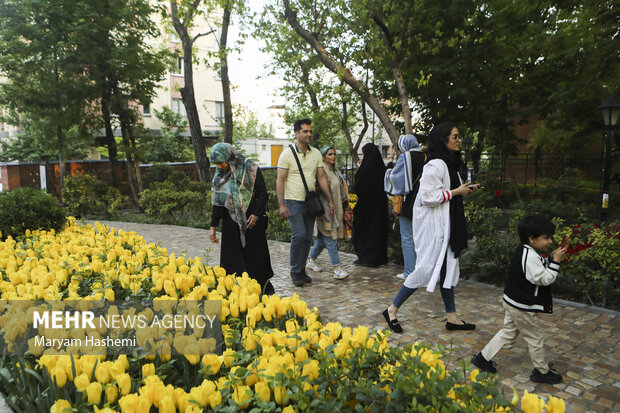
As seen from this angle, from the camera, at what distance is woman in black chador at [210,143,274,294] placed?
4816 millimetres

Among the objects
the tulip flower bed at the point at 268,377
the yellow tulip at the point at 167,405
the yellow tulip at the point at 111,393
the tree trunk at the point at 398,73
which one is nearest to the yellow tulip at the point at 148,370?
the tulip flower bed at the point at 268,377

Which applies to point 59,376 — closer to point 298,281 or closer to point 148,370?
point 148,370

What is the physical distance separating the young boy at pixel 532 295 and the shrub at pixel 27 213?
20.6 ft

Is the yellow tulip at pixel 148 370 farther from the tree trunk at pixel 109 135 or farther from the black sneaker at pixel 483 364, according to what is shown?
the tree trunk at pixel 109 135

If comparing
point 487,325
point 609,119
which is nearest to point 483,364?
A: point 487,325

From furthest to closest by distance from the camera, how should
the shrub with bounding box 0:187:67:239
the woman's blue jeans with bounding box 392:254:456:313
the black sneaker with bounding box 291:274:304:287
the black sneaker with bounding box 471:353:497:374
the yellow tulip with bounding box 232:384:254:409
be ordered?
the shrub with bounding box 0:187:67:239 < the black sneaker with bounding box 291:274:304:287 < the woman's blue jeans with bounding box 392:254:456:313 < the black sneaker with bounding box 471:353:497:374 < the yellow tulip with bounding box 232:384:254:409

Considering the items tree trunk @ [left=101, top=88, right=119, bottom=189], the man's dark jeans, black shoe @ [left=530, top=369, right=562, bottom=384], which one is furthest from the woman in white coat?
tree trunk @ [left=101, top=88, right=119, bottom=189]

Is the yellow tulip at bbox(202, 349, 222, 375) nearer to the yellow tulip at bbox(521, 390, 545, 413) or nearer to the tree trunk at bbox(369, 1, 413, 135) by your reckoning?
the yellow tulip at bbox(521, 390, 545, 413)

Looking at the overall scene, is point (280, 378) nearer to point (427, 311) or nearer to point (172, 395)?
point (172, 395)

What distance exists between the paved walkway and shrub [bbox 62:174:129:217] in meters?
11.5

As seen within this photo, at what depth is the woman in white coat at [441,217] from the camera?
4.03m

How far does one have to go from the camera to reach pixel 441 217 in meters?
4.07

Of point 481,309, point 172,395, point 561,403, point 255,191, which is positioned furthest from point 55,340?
point 481,309

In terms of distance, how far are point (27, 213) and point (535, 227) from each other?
656 cm
